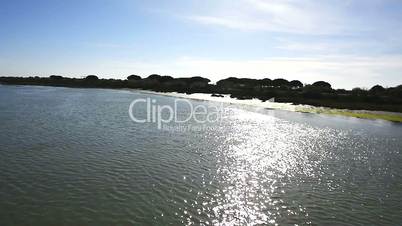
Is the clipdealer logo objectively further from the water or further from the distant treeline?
the distant treeline

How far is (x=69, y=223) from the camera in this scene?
13.1 meters

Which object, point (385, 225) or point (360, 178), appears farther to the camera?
point (360, 178)

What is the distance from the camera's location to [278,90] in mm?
124375

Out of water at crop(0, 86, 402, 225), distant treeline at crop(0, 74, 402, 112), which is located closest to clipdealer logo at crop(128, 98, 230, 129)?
water at crop(0, 86, 402, 225)

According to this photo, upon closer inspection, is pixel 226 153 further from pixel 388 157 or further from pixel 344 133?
pixel 344 133

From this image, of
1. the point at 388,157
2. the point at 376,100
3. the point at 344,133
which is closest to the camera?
the point at 388,157

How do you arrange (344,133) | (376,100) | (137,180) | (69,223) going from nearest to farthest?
(69,223) < (137,180) < (344,133) < (376,100)

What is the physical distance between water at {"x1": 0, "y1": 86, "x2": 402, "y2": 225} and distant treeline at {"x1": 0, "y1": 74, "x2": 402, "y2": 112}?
58445 mm

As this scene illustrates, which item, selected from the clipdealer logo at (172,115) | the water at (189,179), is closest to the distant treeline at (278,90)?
the clipdealer logo at (172,115)

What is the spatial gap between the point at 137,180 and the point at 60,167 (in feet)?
16.6

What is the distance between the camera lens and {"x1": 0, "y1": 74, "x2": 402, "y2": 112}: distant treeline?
3533 inches

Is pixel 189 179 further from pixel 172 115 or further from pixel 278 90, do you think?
pixel 278 90

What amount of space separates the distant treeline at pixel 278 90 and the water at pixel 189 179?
58445 mm

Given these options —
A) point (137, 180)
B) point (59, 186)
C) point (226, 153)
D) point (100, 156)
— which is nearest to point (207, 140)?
point (226, 153)
